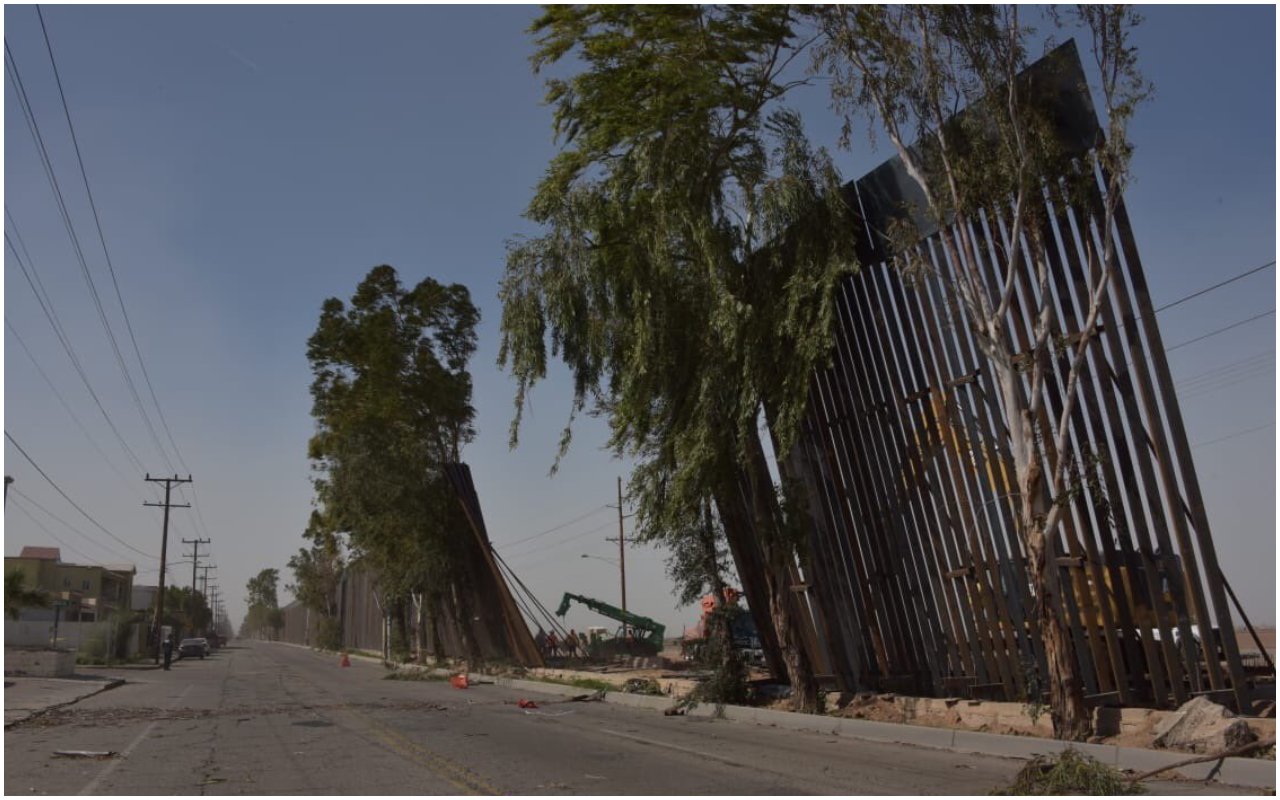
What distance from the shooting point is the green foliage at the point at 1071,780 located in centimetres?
930

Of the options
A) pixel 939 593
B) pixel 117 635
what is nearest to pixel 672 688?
pixel 939 593

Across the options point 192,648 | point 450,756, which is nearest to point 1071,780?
point 450,756

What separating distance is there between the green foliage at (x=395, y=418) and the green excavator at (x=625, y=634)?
14.6 metres

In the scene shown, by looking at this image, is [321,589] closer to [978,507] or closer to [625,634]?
[625,634]

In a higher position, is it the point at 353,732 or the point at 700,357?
the point at 700,357

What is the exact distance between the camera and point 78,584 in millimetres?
100688

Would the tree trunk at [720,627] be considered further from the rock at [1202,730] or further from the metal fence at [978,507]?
the rock at [1202,730]

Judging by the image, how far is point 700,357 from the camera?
58.3 ft

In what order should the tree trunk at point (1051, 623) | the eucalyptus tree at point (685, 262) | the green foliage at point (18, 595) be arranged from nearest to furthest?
1. the tree trunk at point (1051, 623)
2. the eucalyptus tree at point (685, 262)
3. the green foliage at point (18, 595)

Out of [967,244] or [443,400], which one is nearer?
[967,244]

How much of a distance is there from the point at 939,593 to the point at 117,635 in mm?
50584

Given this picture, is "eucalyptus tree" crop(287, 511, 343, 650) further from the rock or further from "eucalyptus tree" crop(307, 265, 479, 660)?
the rock

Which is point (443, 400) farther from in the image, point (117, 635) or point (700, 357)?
point (117, 635)

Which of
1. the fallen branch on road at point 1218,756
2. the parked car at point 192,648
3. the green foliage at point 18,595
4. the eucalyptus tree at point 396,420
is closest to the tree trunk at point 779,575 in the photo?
the fallen branch on road at point 1218,756
